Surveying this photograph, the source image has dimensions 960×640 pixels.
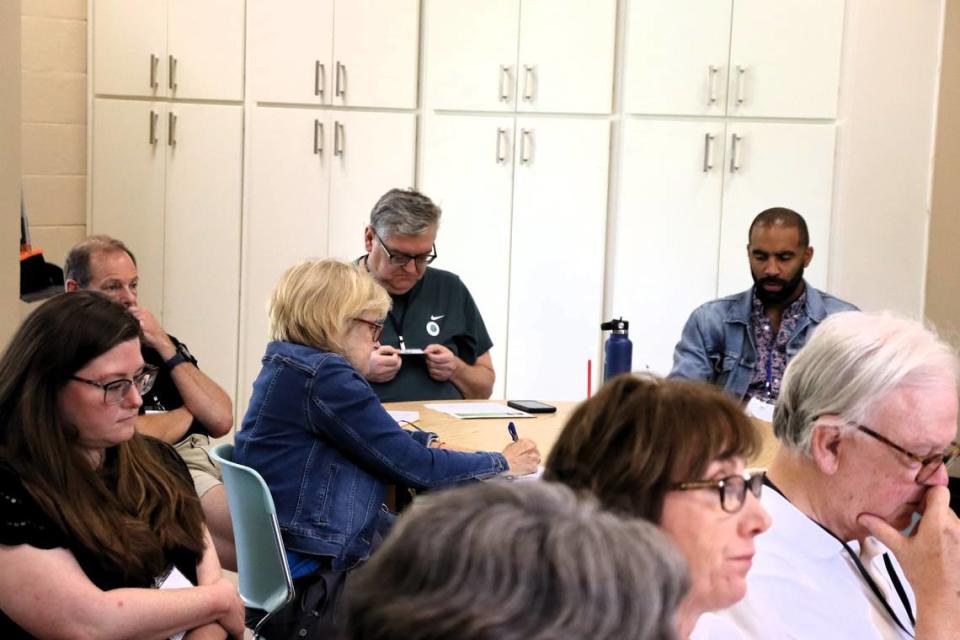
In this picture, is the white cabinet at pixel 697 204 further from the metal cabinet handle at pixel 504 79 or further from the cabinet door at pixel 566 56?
the metal cabinet handle at pixel 504 79

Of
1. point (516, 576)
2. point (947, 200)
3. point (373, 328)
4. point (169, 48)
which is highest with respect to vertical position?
point (169, 48)

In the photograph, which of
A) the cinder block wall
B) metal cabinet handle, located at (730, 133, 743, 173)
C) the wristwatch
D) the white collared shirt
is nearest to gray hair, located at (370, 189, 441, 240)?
the wristwatch

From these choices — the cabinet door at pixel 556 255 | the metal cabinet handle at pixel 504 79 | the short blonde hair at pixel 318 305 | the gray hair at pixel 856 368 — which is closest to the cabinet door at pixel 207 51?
the metal cabinet handle at pixel 504 79

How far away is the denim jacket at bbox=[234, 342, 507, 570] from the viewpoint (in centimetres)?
271

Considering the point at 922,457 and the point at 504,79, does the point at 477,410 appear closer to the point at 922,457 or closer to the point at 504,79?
the point at 504,79

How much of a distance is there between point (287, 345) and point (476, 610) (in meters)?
2.02

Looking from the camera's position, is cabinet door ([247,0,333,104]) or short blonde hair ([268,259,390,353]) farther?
cabinet door ([247,0,333,104])

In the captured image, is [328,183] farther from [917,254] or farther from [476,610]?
[476,610]

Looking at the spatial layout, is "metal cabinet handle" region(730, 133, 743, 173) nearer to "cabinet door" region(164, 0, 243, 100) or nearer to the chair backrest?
"cabinet door" region(164, 0, 243, 100)

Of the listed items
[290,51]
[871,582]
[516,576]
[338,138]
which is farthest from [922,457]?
[290,51]

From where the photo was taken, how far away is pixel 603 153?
17.1 feet

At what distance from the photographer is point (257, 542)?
2684mm

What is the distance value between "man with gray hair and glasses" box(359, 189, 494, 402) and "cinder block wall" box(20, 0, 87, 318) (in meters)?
1.78

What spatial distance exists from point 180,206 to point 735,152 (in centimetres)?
233
